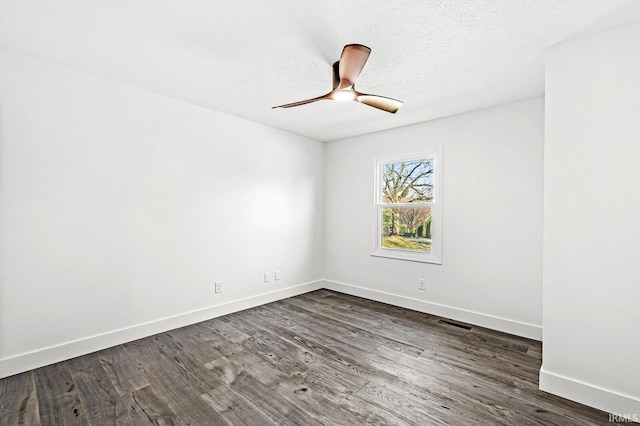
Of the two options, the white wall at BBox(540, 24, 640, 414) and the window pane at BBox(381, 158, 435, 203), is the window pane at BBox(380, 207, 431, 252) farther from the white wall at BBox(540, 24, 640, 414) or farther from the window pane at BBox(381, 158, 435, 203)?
the white wall at BBox(540, 24, 640, 414)

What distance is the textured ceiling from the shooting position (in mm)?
1756

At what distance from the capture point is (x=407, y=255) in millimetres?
4062

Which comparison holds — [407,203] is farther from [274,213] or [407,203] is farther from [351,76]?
[351,76]

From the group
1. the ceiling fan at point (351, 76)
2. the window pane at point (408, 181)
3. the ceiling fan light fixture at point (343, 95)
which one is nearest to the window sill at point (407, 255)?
the window pane at point (408, 181)

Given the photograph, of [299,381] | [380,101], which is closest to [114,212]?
[299,381]

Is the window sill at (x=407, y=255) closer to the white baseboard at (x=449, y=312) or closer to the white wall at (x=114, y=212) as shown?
the white baseboard at (x=449, y=312)

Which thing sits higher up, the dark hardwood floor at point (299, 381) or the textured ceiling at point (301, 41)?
the textured ceiling at point (301, 41)

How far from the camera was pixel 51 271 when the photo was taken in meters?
2.45

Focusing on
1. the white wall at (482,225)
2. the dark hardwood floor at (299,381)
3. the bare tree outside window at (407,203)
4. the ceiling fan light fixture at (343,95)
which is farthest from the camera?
the bare tree outside window at (407,203)

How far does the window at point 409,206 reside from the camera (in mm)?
3807

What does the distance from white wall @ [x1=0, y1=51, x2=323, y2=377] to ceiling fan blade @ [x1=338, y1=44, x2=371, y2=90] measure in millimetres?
2030

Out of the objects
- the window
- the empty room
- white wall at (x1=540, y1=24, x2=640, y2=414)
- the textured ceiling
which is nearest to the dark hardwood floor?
the empty room

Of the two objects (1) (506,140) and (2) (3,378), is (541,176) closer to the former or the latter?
(1) (506,140)

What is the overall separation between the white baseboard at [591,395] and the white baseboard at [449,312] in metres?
1.07
